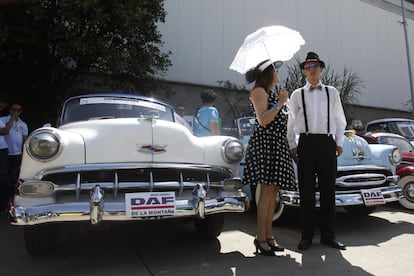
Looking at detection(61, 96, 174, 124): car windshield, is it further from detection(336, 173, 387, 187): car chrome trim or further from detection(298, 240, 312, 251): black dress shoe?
detection(336, 173, 387, 187): car chrome trim

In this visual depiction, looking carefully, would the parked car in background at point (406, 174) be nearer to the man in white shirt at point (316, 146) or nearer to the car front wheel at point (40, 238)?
the man in white shirt at point (316, 146)

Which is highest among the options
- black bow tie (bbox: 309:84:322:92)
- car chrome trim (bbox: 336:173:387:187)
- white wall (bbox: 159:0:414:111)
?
white wall (bbox: 159:0:414:111)

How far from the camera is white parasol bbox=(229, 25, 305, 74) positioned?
2.99 m

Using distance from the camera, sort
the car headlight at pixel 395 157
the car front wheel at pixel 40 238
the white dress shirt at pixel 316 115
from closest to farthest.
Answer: the car front wheel at pixel 40 238 < the white dress shirt at pixel 316 115 < the car headlight at pixel 395 157

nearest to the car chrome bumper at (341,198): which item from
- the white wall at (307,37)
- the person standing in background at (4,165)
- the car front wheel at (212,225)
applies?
the car front wheel at (212,225)

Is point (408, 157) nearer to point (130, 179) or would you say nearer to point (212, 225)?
point (212, 225)

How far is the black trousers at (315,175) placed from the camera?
121 inches

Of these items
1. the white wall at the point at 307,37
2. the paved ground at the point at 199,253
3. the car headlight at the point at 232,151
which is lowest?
the paved ground at the point at 199,253

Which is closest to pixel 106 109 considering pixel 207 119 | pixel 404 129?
pixel 207 119

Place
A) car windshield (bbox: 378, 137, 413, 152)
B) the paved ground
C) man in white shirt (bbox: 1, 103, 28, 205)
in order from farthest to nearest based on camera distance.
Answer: car windshield (bbox: 378, 137, 413, 152) < man in white shirt (bbox: 1, 103, 28, 205) < the paved ground

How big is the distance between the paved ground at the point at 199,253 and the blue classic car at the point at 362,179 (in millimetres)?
371

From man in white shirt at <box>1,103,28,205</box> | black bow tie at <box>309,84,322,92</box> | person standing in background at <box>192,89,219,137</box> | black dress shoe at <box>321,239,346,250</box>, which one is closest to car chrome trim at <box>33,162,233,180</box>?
black bow tie at <box>309,84,322,92</box>

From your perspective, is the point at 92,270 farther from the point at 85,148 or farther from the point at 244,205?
the point at 244,205

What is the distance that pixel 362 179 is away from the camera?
3850 mm
